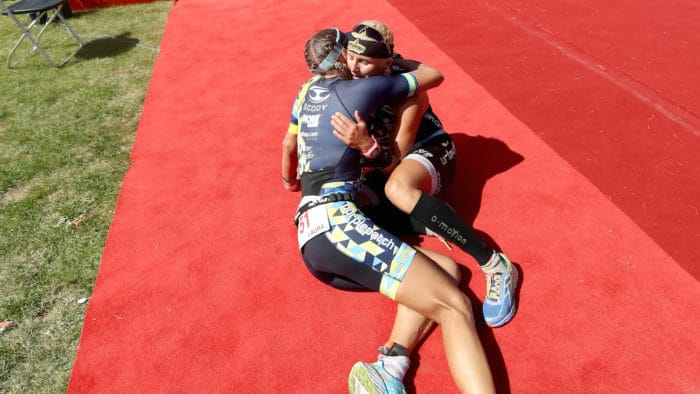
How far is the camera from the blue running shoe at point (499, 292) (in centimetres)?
259

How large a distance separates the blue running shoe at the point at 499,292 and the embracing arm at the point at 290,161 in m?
1.59

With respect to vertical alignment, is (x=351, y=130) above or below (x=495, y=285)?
above

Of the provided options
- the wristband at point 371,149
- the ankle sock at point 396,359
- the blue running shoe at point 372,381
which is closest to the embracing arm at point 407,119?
the wristband at point 371,149

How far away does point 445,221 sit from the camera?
8.66 feet

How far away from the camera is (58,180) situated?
4.15 m

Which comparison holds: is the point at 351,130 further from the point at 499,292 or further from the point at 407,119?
the point at 499,292

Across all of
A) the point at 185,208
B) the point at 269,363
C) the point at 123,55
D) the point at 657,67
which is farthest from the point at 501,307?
the point at 123,55

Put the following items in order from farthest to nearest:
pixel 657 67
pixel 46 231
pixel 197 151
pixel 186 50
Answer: pixel 186 50, pixel 657 67, pixel 197 151, pixel 46 231

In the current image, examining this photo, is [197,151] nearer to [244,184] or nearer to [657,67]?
[244,184]

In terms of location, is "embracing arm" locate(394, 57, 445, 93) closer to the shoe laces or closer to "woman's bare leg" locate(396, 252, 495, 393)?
"woman's bare leg" locate(396, 252, 495, 393)

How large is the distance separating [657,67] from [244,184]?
4914 mm

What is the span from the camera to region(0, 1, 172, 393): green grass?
111 inches

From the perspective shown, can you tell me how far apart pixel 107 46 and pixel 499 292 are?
720 cm

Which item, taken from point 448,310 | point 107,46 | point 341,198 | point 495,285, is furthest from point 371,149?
point 107,46
